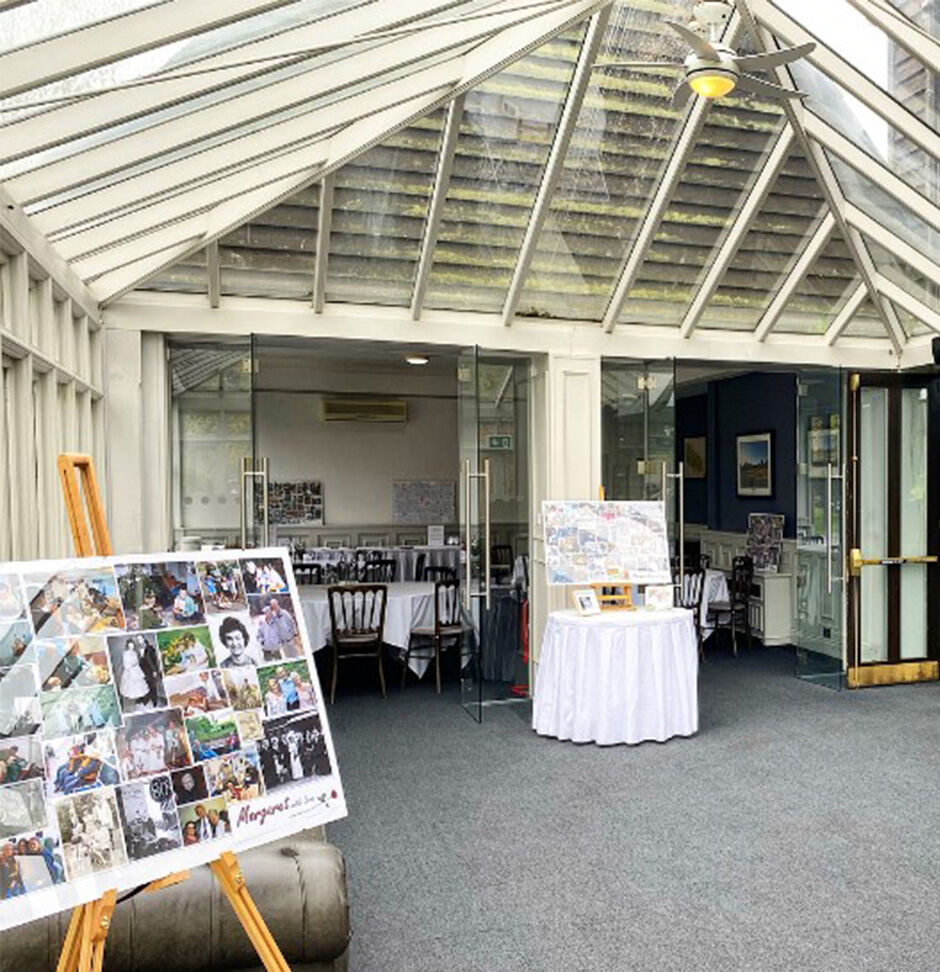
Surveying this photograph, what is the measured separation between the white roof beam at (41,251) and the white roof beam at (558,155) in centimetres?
290

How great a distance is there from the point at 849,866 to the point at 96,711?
323cm

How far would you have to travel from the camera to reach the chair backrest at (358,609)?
6.55 meters

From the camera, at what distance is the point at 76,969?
1926 millimetres

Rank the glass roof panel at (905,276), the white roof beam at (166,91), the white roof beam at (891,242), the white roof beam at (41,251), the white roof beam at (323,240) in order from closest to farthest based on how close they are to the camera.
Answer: the white roof beam at (166,91)
the white roof beam at (41,251)
the white roof beam at (323,240)
the white roof beam at (891,242)
the glass roof panel at (905,276)

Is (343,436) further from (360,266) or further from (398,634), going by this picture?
(360,266)

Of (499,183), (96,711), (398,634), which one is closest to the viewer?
Answer: (96,711)

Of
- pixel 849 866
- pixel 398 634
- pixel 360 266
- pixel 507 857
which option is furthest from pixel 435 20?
pixel 398 634

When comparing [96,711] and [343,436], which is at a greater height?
[343,436]

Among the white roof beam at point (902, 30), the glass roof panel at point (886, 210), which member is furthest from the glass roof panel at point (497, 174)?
the glass roof panel at point (886, 210)

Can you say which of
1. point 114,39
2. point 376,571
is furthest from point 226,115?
point 376,571

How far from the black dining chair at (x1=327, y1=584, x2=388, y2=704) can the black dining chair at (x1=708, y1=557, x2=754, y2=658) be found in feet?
11.4

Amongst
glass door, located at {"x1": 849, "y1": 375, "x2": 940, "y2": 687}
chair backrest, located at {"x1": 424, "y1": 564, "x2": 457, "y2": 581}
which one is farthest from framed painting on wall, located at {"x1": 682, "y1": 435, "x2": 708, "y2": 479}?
chair backrest, located at {"x1": 424, "y1": 564, "x2": 457, "y2": 581}

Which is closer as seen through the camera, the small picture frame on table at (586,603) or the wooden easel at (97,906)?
the wooden easel at (97,906)

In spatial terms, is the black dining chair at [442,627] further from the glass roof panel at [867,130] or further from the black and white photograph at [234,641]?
the black and white photograph at [234,641]
